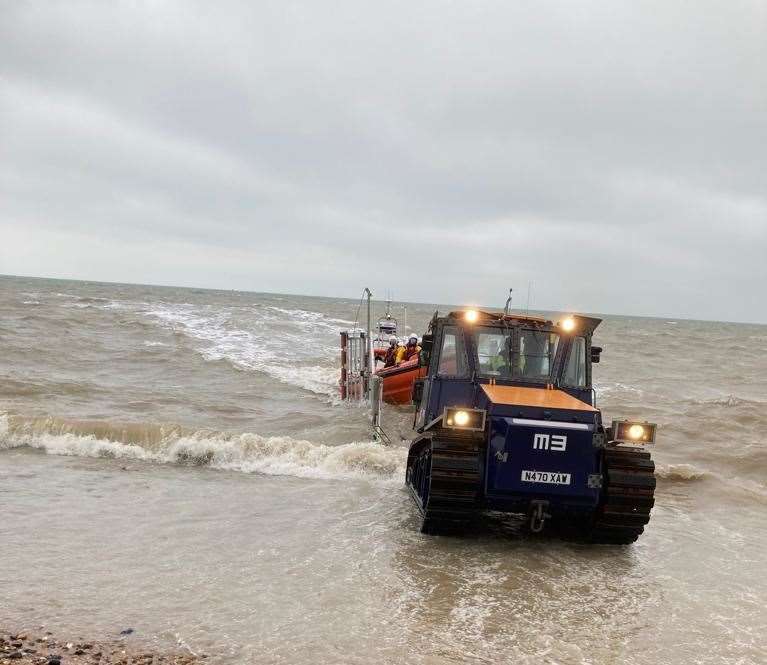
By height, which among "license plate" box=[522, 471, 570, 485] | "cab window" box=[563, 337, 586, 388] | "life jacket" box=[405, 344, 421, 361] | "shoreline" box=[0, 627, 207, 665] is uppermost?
"cab window" box=[563, 337, 586, 388]

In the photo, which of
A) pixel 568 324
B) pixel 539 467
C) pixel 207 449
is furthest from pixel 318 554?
pixel 207 449

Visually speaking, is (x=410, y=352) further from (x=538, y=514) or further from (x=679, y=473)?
(x=538, y=514)

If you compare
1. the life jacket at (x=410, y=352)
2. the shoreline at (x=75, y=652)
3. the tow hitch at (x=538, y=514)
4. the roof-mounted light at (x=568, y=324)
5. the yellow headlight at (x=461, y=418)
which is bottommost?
the shoreline at (x=75, y=652)

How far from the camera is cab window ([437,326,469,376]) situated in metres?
7.86

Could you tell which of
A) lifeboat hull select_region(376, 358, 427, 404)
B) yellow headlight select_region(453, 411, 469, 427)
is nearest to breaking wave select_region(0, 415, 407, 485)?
yellow headlight select_region(453, 411, 469, 427)

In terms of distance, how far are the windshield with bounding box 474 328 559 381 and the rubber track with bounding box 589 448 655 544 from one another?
149cm

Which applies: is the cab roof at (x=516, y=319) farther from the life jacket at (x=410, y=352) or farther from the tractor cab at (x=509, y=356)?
the life jacket at (x=410, y=352)

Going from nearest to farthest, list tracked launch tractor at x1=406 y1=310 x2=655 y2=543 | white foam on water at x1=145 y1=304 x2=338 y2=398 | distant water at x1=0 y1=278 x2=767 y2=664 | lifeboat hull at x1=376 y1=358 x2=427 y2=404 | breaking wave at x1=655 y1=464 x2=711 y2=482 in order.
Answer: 1. distant water at x1=0 y1=278 x2=767 y2=664
2. tracked launch tractor at x1=406 y1=310 x2=655 y2=543
3. breaking wave at x1=655 y1=464 x2=711 y2=482
4. lifeboat hull at x1=376 y1=358 x2=427 y2=404
5. white foam on water at x1=145 y1=304 x2=338 y2=398

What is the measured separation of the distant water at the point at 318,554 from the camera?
15.7 ft

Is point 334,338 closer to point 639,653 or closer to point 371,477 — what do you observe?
point 371,477

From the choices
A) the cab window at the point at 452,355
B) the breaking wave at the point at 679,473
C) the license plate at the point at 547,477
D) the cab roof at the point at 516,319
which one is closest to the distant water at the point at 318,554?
the breaking wave at the point at 679,473

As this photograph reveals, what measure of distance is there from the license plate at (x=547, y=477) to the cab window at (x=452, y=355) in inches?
70.9

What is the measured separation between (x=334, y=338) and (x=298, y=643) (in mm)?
34160

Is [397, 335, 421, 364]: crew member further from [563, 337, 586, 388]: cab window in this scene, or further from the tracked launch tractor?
the tracked launch tractor
